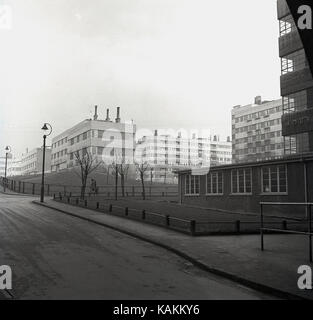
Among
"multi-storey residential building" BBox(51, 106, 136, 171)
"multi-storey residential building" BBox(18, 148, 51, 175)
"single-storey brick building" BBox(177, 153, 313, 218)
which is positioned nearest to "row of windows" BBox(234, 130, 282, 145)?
"multi-storey residential building" BBox(51, 106, 136, 171)

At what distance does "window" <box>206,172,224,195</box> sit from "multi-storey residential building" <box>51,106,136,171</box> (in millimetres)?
64661

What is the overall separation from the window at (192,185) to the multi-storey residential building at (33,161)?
109123mm

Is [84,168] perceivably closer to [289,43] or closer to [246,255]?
[289,43]

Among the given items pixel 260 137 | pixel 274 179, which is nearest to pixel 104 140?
pixel 260 137

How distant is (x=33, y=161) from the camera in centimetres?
14975

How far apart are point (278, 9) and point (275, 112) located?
74425 mm

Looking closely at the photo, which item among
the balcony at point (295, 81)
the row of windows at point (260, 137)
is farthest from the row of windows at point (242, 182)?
the row of windows at point (260, 137)

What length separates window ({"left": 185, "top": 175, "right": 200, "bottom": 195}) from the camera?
103 ft

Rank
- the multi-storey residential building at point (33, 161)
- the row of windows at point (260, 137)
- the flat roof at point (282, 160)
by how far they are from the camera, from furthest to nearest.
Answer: the multi-storey residential building at point (33, 161) < the row of windows at point (260, 137) < the flat roof at point (282, 160)

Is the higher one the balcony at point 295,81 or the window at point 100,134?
the window at point 100,134

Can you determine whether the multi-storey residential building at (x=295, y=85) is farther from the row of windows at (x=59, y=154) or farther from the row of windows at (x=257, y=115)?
the row of windows at (x=59, y=154)

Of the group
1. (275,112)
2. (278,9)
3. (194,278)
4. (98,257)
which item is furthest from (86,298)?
(275,112)

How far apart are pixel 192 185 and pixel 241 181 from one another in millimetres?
6034

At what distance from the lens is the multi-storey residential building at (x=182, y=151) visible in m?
128
